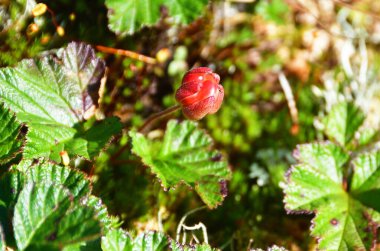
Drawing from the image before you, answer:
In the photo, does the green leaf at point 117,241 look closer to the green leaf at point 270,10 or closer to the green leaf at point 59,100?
the green leaf at point 59,100

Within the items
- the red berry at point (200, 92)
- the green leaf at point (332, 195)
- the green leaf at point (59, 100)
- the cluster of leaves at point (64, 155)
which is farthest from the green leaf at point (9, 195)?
the green leaf at point (332, 195)

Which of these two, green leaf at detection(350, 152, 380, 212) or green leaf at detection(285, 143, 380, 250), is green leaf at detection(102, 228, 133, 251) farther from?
green leaf at detection(350, 152, 380, 212)

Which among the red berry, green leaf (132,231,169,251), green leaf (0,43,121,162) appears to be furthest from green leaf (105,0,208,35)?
green leaf (132,231,169,251)

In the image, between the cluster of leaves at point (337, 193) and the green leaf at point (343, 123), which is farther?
the green leaf at point (343, 123)

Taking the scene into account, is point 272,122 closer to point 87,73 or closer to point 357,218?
point 357,218

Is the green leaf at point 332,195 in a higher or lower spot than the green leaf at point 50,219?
lower

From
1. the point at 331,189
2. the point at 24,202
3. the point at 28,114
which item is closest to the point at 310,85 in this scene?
the point at 331,189
